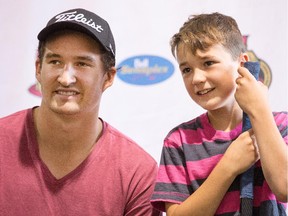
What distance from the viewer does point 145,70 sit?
157 cm

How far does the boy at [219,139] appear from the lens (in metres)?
0.87

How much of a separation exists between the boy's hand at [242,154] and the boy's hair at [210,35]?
20 centimetres

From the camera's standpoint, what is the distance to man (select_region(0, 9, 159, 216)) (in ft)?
3.57

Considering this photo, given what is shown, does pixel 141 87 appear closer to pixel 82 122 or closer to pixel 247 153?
pixel 82 122

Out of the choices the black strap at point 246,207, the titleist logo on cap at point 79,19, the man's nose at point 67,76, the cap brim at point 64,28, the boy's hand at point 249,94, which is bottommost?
the black strap at point 246,207

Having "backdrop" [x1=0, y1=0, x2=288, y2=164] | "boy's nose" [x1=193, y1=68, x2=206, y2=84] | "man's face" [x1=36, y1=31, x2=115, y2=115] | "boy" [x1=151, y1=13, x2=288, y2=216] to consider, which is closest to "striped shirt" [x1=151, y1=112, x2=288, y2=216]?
"boy" [x1=151, y1=13, x2=288, y2=216]

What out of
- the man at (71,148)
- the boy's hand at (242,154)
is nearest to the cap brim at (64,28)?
the man at (71,148)

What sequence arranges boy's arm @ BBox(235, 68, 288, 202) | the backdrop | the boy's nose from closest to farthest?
boy's arm @ BBox(235, 68, 288, 202) < the boy's nose < the backdrop

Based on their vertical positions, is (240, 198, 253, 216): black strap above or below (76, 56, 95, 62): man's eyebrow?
below

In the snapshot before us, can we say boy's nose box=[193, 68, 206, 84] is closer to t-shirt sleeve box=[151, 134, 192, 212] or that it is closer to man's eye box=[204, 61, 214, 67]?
man's eye box=[204, 61, 214, 67]

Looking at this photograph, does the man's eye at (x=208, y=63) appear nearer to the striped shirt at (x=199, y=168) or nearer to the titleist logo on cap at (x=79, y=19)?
the striped shirt at (x=199, y=168)

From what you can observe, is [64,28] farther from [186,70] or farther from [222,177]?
[222,177]

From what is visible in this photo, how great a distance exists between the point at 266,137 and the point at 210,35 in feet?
0.87

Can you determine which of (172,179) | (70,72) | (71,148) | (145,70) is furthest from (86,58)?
(145,70)
